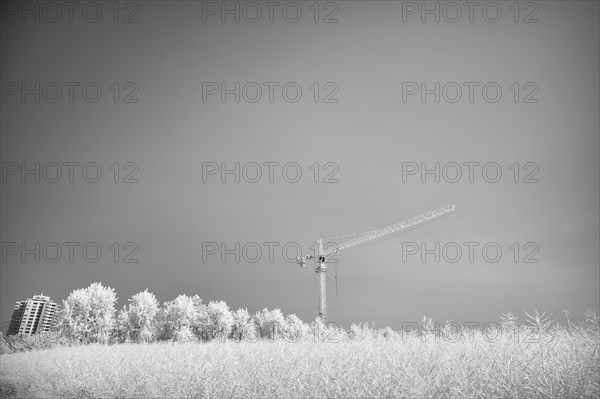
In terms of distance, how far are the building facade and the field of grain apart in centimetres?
4813

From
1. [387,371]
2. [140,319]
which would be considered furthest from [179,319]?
[387,371]

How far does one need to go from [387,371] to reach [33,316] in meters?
65.8

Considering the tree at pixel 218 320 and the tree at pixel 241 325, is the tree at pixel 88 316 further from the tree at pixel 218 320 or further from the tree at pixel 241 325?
the tree at pixel 241 325

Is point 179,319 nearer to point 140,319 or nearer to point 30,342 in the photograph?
point 140,319

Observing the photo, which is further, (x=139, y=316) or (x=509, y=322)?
(x=139, y=316)

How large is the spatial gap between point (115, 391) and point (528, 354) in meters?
14.5

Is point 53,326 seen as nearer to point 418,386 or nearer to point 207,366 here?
point 207,366

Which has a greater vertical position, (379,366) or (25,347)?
(379,366)

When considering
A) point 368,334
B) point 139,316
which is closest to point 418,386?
point 368,334

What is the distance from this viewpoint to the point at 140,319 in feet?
203

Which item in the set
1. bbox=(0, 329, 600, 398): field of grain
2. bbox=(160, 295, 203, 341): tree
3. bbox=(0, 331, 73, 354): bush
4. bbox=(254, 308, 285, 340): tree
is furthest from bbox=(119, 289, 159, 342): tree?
bbox=(0, 329, 600, 398): field of grain

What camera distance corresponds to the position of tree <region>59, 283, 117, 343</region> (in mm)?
57531

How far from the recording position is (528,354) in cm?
971

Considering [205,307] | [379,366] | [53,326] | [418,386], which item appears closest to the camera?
[418,386]
